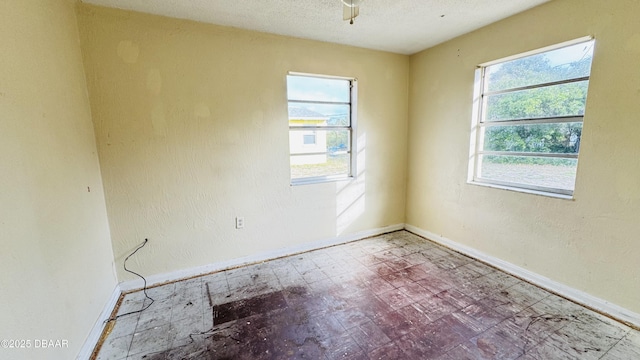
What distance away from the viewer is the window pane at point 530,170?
2207 millimetres

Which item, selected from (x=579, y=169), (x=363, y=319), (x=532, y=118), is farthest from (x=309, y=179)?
(x=579, y=169)


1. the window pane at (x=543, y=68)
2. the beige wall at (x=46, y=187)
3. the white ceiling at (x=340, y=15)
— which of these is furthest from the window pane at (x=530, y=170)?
the beige wall at (x=46, y=187)

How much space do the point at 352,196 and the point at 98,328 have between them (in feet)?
8.90

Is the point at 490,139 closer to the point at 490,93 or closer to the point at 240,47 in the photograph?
the point at 490,93

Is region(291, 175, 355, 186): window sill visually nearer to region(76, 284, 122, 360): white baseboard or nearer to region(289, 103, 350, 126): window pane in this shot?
region(289, 103, 350, 126): window pane

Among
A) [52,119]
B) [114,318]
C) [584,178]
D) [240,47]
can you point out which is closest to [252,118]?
[240,47]

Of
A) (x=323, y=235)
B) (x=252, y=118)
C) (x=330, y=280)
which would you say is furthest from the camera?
(x=323, y=235)

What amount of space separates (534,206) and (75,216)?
12.1 ft

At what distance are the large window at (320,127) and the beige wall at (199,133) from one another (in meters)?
0.13

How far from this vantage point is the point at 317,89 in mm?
3088

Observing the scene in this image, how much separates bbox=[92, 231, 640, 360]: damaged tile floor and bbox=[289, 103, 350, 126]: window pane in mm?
1668

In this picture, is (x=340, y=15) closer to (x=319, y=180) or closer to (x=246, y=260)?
(x=319, y=180)

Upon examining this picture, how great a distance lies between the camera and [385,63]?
11.1 feet

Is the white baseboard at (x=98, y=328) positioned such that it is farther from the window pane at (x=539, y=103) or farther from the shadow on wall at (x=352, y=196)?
the window pane at (x=539, y=103)
